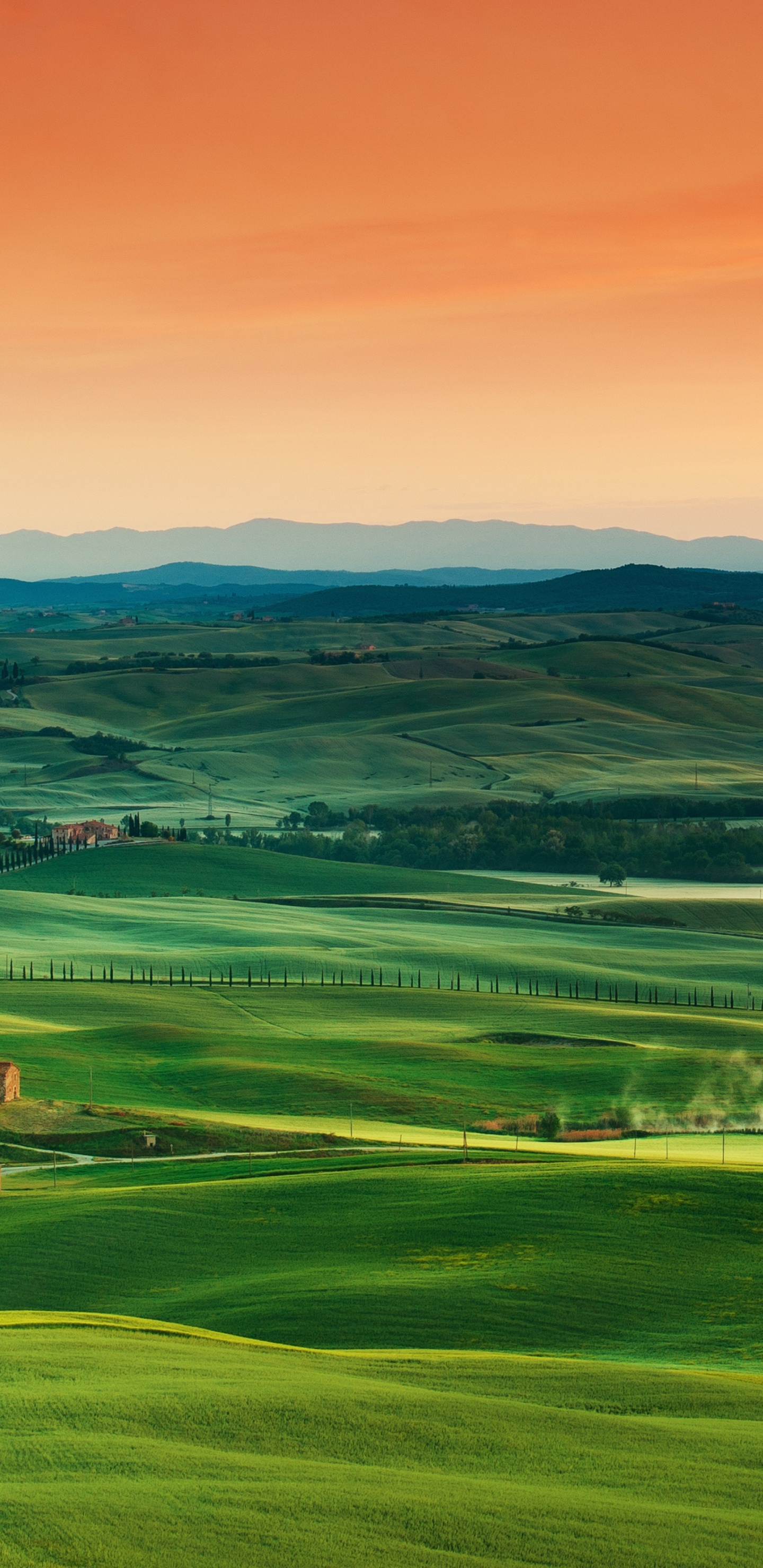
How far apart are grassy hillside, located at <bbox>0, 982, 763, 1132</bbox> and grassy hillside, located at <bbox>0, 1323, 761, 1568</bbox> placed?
32401mm

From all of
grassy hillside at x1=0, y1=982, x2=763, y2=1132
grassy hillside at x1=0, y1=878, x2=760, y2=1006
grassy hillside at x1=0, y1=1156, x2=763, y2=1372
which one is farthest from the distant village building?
grassy hillside at x1=0, y1=1156, x2=763, y2=1372

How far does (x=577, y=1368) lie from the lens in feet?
82.9

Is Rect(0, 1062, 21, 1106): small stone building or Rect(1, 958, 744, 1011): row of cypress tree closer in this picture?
Rect(0, 1062, 21, 1106): small stone building

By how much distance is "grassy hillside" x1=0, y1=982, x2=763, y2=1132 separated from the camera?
60156mm

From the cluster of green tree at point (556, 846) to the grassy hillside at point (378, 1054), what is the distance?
5785 cm

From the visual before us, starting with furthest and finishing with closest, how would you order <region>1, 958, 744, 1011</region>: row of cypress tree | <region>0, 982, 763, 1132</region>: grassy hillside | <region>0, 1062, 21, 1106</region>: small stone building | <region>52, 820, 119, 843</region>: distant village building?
<region>52, 820, 119, 843</region>: distant village building < <region>1, 958, 744, 1011</region>: row of cypress tree < <region>0, 982, 763, 1132</region>: grassy hillside < <region>0, 1062, 21, 1106</region>: small stone building

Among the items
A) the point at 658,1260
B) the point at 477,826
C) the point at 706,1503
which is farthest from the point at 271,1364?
the point at 477,826

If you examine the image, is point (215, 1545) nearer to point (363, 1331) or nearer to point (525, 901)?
point (363, 1331)

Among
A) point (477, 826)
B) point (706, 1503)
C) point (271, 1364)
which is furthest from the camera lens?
point (477, 826)

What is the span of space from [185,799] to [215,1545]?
16153cm

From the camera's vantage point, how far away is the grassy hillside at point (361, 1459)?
52.5ft

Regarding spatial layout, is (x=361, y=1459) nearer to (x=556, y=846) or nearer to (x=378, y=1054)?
(x=378, y=1054)

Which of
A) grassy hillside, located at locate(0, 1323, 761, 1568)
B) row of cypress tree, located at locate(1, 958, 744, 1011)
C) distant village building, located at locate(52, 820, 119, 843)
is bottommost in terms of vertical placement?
row of cypress tree, located at locate(1, 958, 744, 1011)

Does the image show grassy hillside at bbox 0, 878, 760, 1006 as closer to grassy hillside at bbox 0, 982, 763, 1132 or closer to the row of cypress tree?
the row of cypress tree
